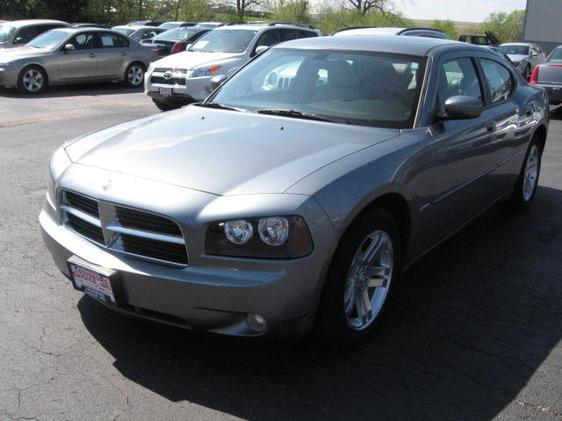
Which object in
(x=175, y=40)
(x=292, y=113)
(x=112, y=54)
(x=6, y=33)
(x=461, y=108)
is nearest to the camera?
(x=461, y=108)

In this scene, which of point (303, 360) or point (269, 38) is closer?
point (303, 360)

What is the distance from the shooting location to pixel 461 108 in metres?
4.10

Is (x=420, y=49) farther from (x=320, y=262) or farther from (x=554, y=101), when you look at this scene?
(x=554, y=101)

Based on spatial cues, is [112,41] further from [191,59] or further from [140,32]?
[140,32]

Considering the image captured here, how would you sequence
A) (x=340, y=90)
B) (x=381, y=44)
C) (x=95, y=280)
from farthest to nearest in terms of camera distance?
(x=381, y=44) < (x=340, y=90) < (x=95, y=280)

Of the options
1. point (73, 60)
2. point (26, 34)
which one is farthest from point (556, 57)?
point (26, 34)

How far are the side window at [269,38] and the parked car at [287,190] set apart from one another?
8692mm

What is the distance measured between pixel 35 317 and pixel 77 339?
407 millimetres

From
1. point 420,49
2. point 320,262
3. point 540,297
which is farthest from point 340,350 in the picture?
point 420,49

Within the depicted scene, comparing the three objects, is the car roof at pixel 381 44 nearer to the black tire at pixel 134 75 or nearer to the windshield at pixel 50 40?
the windshield at pixel 50 40

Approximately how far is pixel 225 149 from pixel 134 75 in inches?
575

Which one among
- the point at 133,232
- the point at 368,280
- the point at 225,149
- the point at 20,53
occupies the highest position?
the point at 225,149

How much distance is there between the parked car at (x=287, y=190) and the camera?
9.73 feet

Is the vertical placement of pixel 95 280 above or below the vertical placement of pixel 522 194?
above
